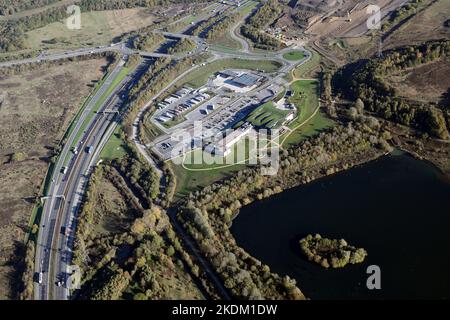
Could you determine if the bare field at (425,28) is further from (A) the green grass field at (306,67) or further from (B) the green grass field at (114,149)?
(B) the green grass field at (114,149)

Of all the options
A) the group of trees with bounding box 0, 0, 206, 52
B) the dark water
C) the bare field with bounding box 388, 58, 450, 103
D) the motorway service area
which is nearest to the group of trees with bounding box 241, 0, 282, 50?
the motorway service area

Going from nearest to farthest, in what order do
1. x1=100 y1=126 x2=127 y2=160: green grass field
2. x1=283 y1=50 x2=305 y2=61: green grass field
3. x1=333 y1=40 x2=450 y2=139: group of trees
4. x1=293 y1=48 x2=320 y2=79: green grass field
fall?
x1=333 y1=40 x2=450 y2=139: group of trees → x1=100 y1=126 x2=127 y2=160: green grass field → x1=293 y1=48 x2=320 y2=79: green grass field → x1=283 y1=50 x2=305 y2=61: green grass field

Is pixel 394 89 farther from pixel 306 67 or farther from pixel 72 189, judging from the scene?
pixel 72 189

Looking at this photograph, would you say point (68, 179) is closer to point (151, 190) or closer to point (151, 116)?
point (151, 190)

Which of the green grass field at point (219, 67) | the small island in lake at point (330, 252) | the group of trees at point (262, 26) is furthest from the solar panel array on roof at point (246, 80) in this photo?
the small island in lake at point (330, 252)

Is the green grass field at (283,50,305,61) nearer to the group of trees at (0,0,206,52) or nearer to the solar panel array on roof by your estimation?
the solar panel array on roof
